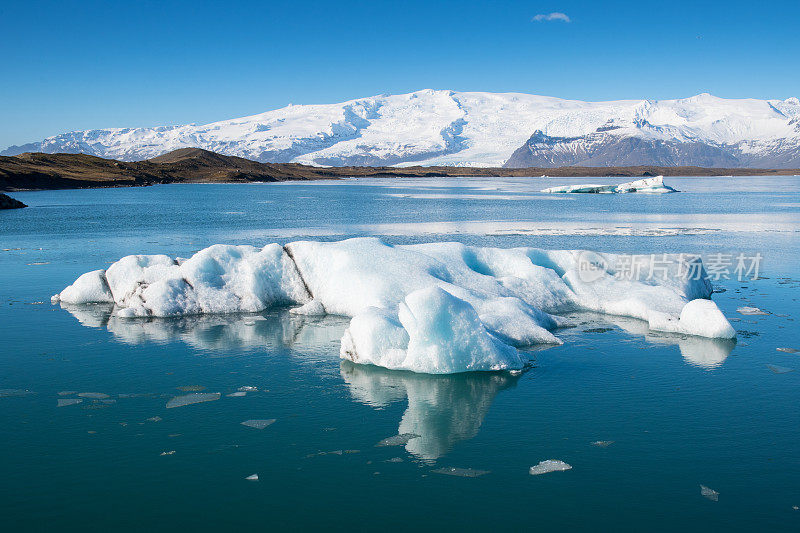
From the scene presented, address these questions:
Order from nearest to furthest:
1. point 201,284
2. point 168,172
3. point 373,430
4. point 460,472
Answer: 1. point 460,472
2. point 373,430
3. point 201,284
4. point 168,172

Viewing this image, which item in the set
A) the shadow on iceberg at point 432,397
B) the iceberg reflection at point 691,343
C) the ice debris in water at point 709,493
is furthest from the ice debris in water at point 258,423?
the iceberg reflection at point 691,343

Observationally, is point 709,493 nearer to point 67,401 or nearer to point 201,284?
point 67,401

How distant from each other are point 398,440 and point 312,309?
268 inches

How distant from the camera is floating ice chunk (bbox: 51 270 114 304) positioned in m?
14.9

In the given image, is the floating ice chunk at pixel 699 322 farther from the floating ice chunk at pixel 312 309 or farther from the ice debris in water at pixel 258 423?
the ice debris in water at pixel 258 423

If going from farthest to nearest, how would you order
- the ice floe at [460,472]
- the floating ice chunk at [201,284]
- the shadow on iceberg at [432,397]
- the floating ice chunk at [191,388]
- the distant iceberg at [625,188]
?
the distant iceberg at [625,188] → the floating ice chunk at [201,284] → the floating ice chunk at [191,388] → the shadow on iceberg at [432,397] → the ice floe at [460,472]

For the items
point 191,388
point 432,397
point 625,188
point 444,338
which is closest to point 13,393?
point 191,388

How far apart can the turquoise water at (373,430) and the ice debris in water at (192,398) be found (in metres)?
0.16

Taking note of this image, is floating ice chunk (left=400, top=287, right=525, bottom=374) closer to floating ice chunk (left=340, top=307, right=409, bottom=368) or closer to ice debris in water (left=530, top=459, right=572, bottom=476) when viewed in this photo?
floating ice chunk (left=340, top=307, right=409, bottom=368)

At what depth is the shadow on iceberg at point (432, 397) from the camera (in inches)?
294

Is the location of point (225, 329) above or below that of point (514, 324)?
below

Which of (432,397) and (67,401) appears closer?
(67,401)

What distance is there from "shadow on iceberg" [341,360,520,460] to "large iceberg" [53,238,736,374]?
4.62 feet

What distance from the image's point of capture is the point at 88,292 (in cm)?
1488
